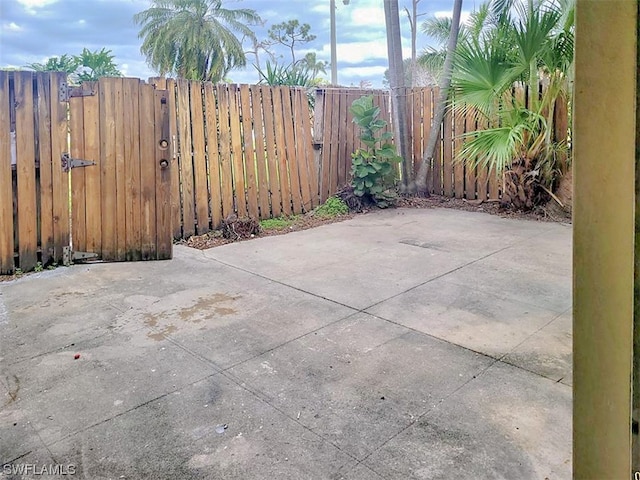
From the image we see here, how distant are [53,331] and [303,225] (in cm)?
357

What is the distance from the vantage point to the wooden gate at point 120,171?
4.27 metres

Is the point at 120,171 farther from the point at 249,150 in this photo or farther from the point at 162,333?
the point at 162,333

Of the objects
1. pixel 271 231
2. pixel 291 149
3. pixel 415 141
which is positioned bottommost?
pixel 271 231

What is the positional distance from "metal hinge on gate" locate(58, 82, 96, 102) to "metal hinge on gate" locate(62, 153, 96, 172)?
1.63ft

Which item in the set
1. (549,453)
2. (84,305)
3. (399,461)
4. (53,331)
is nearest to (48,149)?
(84,305)

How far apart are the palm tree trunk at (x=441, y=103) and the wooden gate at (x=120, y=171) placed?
413 cm

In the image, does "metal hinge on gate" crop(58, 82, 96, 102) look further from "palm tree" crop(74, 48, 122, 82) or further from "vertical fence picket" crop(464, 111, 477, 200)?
"vertical fence picket" crop(464, 111, 477, 200)

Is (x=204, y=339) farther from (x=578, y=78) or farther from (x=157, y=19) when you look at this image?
(x=157, y=19)

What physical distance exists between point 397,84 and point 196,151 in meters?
3.48

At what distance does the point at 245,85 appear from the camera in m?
5.77

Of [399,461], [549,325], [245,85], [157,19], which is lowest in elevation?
[399,461]

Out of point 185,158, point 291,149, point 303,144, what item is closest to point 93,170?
point 185,158

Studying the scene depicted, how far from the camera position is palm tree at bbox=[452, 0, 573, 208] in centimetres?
550

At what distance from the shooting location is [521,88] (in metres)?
6.32
